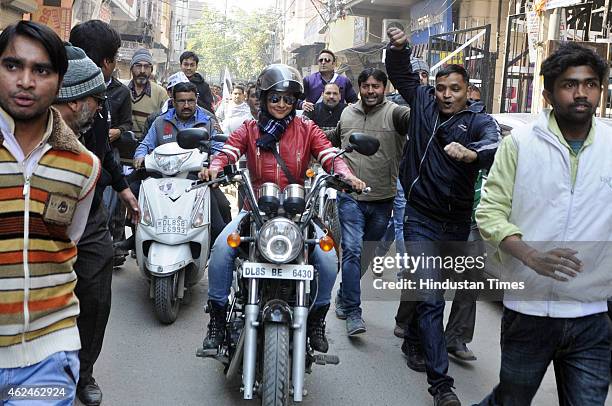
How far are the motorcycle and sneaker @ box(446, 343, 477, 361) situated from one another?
1.52 m

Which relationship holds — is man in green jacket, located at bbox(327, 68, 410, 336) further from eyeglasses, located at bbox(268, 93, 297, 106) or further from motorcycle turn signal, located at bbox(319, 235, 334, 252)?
motorcycle turn signal, located at bbox(319, 235, 334, 252)

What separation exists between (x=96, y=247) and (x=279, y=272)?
0.99 metres

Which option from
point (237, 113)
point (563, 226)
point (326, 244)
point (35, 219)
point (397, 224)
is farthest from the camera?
point (237, 113)

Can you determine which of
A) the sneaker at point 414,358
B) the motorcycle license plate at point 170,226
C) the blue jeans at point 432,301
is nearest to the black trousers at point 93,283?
the motorcycle license plate at point 170,226

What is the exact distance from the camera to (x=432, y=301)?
4.35 metres

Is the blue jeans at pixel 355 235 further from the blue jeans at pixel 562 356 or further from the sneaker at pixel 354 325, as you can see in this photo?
the blue jeans at pixel 562 356

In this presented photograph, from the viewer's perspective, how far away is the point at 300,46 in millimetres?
40375

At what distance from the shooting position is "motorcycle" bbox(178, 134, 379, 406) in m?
3.54

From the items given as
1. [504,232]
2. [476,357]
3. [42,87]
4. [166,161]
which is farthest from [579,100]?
[166,161]

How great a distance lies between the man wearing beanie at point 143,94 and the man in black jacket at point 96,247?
3.54 metres

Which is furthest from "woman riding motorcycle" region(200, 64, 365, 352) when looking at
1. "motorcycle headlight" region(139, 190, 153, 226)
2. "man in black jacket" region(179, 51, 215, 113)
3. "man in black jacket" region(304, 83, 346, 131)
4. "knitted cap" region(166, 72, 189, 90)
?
"man in black jacket" region(179, 51, 215, 113)

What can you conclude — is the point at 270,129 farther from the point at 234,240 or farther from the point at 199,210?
the point at 199,210

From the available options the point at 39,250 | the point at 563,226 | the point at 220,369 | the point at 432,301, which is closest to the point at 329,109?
the point at 220,369

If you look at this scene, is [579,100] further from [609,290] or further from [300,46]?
[300,46]
